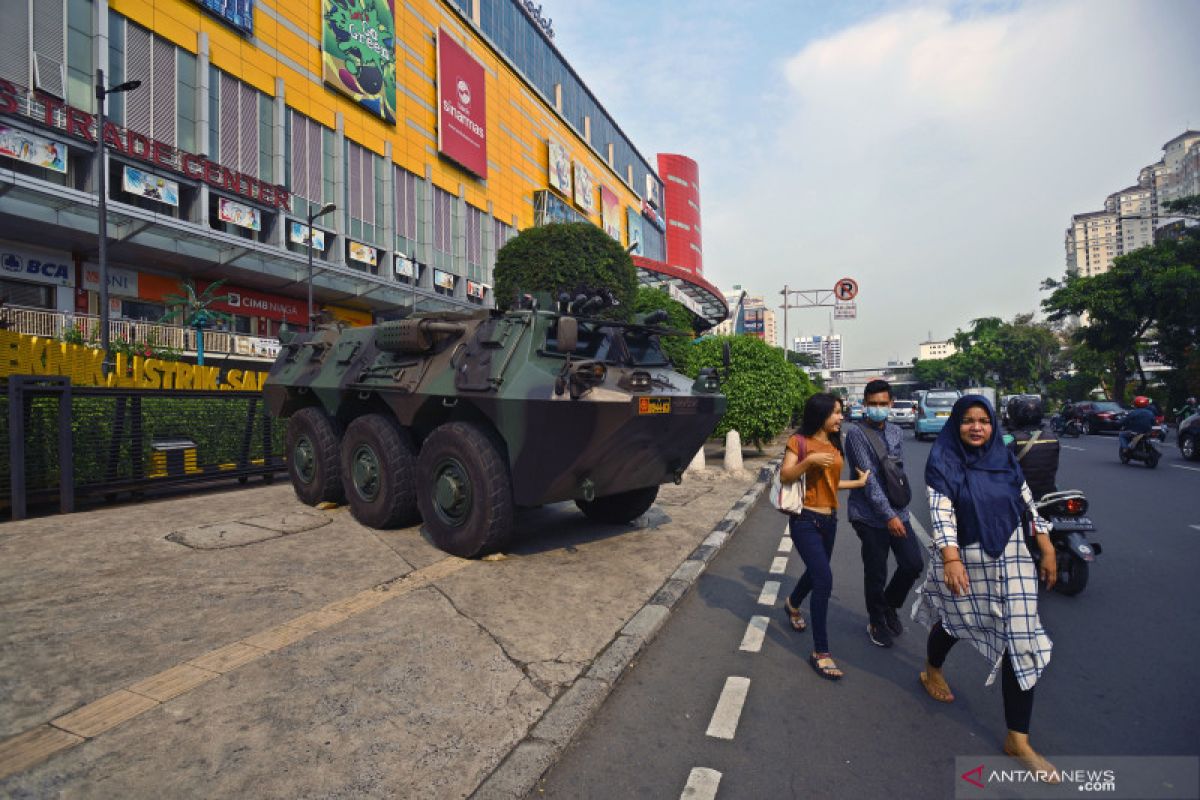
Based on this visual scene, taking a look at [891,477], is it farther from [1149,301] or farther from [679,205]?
[679,205]

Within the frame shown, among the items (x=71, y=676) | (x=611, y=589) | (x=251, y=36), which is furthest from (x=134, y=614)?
(x=251, y=36)

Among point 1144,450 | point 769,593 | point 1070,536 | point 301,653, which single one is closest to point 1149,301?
point 1144,450

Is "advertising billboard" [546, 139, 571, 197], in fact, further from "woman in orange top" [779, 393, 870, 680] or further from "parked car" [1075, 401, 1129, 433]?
"woman in orange top" [779, 393, 870, 680]

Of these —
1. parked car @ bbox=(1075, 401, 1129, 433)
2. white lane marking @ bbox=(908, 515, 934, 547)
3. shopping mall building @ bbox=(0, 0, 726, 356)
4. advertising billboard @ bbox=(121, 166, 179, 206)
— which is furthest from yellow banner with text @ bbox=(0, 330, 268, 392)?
parked car @ bbox=(1075, 401, 1129, 433)

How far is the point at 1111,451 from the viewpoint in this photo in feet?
53.9

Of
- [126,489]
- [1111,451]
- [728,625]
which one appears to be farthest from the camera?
[1111,451]

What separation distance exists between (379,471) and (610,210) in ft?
185

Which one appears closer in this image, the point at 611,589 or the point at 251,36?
the point at 611,589

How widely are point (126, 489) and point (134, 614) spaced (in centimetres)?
472

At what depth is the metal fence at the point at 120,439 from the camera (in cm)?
686

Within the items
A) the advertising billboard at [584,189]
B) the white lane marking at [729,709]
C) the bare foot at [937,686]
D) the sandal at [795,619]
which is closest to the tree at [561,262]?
the sandal at [795,619]

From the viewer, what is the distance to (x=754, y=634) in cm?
439

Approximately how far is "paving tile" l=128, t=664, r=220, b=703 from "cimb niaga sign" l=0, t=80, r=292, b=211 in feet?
74.8

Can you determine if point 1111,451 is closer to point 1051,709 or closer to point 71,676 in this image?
point 1051,709
